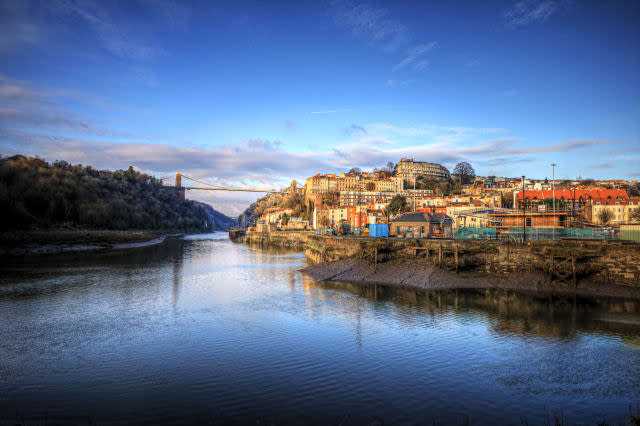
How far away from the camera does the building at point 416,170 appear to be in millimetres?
154250

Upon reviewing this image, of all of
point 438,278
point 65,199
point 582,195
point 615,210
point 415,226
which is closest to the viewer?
point 438,278

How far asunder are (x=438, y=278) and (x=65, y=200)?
223 feet

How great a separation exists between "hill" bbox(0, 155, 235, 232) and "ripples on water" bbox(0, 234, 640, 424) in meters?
45.3

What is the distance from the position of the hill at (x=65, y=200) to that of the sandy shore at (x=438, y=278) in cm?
5159

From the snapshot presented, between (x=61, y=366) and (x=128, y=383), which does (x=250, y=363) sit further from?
(x=61, y=366)

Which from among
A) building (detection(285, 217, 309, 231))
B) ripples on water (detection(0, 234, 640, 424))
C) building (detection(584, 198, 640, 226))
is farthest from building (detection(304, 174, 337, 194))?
ripples on water (detection(0, 234, 640, 424))

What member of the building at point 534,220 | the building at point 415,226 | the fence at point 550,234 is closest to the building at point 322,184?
the building at point 415,226

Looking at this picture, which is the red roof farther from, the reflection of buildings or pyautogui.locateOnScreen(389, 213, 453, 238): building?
the reflection of buildings

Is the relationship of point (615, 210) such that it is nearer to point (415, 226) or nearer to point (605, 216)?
point (605, 216)

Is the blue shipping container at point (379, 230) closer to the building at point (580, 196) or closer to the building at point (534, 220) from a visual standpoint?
the building at point (534, 220)

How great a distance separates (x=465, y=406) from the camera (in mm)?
8719

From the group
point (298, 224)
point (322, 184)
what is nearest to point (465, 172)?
point (322, 184)

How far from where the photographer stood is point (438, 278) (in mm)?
23969

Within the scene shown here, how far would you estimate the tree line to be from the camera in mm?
57094
